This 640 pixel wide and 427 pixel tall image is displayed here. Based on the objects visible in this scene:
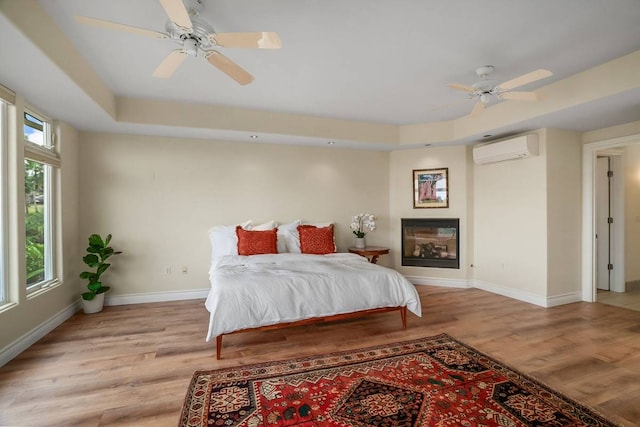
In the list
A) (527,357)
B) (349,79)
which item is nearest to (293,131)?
(349,79)

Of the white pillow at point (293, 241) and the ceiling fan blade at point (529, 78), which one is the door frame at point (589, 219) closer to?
the ceiling fan blade at point (529, 78)

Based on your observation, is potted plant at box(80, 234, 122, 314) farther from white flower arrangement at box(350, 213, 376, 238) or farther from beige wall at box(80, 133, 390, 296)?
white flower arrangement at box(350, 213, 376, 238)

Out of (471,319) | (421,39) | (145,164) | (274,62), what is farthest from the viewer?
(145,164)

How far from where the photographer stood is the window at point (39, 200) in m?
3.04

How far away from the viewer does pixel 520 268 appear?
14.3ft

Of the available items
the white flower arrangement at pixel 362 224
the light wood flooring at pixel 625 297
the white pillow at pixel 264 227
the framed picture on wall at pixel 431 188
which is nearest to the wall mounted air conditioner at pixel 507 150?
the framed picture on wall at pixel 431 188

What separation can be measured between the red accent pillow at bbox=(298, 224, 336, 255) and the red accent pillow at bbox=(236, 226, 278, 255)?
0.43 metres

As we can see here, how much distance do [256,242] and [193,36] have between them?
8.54 feet

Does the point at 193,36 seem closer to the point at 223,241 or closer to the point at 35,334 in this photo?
the point at 223,241

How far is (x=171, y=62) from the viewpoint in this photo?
2.25m

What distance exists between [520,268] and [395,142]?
2629 millimetres

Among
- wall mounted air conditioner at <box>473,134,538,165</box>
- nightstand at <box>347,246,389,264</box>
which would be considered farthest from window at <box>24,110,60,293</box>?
wall mounted air conditioner at <box>473,134,538,165</box>

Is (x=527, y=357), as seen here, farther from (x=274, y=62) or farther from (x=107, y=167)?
(x=107, y=167)

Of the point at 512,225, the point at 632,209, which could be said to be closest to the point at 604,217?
the point at 632,209
